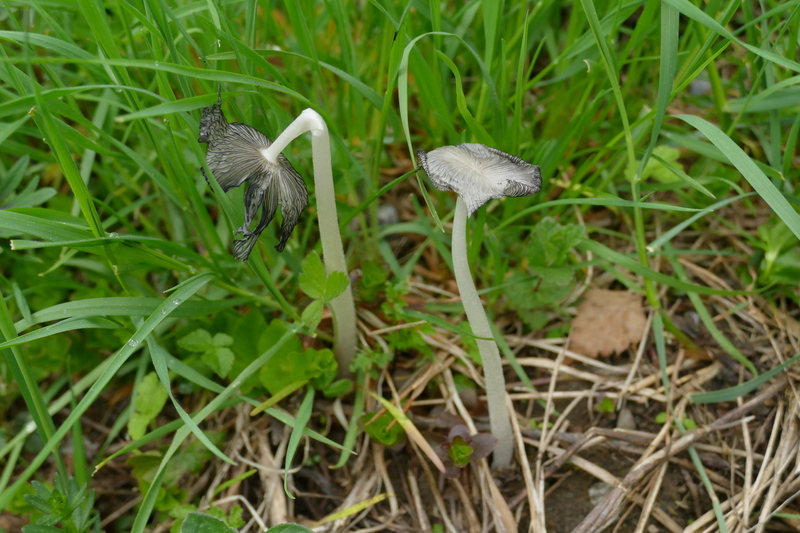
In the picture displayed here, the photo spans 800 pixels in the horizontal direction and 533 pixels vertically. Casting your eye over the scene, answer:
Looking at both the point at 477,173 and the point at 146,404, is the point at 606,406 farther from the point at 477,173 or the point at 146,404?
the point at 146,404

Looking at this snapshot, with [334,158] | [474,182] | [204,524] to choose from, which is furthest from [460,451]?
[334,158]

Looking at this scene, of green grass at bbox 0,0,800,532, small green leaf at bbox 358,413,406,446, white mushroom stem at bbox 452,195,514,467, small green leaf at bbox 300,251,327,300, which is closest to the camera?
white mushroom stem at bbox 452,195,514,467

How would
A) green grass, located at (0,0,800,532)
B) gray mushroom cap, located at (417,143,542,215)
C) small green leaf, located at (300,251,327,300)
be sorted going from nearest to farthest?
gray mushroom cap, located at (417,143,542,215) → green grass, located at (0,0,800,532) → small green leaf, located at (300,251,327,300)

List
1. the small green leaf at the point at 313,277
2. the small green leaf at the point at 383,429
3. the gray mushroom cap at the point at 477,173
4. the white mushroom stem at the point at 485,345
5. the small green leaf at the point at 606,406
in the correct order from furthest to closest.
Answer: the small green leaf at the point at 606,406 → the small green leaf at the point at 383,429 → the small green leaf at the point at 313,277 → the white mushroom stem at the point at 485,345 → the gray mushroom cap at the point at 477,173

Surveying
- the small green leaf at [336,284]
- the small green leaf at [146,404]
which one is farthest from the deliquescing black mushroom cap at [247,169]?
the small green leaf at [146,404]

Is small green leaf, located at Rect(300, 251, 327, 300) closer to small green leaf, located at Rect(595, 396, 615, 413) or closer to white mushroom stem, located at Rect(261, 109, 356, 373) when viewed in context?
white mushroom stem, located at Rect(261, 109, 356, 373)

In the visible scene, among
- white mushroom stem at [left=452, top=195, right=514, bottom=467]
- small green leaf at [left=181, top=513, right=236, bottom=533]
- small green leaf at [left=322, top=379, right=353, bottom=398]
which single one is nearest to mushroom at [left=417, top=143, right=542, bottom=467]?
white mushroom stem at [left=452, top=195, right=514, bottom=467]

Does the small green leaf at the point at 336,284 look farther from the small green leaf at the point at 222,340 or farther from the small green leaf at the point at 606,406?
the small green leaf at the point at 606,406
